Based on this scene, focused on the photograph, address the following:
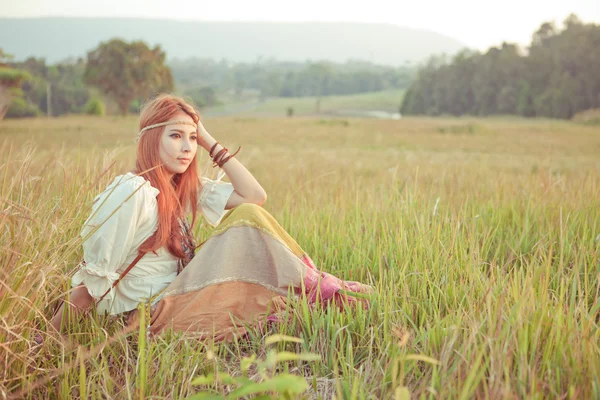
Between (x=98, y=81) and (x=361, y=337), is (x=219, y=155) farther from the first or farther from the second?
(x=98, y=81)

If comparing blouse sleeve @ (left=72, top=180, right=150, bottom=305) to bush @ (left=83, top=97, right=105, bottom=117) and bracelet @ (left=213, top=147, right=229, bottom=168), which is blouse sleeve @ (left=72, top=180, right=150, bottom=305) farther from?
bush @ (left=83, top=97, right=105, bottom=117)

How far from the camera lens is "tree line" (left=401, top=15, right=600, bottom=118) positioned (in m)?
41.7

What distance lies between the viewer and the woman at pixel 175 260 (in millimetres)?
2057

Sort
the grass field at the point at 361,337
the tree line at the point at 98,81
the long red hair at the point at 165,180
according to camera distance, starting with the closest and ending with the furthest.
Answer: the grass field at the point at 361,337 < the long red hair at the point at 165,180 < the tree line at the point at 98,81

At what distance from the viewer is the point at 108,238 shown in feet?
6.59

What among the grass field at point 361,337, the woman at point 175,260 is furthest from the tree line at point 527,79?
the woman at point 175,260

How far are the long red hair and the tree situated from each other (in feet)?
138

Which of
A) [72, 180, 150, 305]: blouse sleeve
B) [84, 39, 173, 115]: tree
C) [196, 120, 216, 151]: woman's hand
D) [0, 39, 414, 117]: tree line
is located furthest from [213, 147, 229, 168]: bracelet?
[84, 39, 173, 115]: tree

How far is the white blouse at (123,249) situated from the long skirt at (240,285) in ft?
0.44

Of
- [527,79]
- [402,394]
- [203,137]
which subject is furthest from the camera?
[527,79]

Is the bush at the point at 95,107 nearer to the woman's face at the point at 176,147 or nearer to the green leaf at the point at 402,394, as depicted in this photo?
the woman's face at the point at 176,147

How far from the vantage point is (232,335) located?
2.09 meters

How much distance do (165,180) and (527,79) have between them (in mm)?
52209

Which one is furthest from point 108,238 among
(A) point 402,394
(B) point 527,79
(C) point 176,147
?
(B) point 527,79
